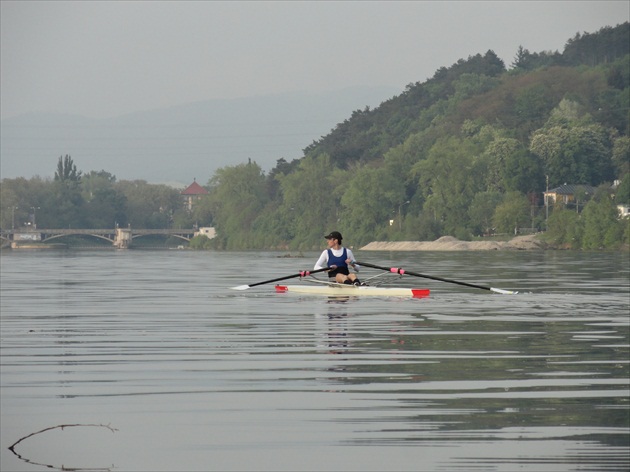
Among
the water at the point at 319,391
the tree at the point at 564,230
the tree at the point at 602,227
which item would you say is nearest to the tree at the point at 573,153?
the tree at the point at 564,230

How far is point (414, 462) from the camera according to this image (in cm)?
1018

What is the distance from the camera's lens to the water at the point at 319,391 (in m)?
10.5

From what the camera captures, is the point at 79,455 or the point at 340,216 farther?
the point at 340,216

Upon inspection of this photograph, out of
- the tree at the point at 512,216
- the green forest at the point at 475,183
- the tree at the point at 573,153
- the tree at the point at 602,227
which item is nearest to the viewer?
the tree at the point at 602,227

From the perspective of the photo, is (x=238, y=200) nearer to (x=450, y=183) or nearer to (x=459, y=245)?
(x=450, y=183)

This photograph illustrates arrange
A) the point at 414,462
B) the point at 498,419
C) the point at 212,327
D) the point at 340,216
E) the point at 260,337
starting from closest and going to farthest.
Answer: the point at 414,462 → the point at 498,419 → the point at 260,337 → the point at 212,327 → the point at 340,216

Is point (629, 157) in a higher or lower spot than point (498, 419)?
higher

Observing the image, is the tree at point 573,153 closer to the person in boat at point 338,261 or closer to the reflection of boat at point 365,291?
the reflection of boat at point 365,291

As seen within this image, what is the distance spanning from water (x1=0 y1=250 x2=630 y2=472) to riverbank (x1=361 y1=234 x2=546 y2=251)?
105109 millimetres

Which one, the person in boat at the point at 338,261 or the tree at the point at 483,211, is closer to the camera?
the person in boat at the point at 338,261

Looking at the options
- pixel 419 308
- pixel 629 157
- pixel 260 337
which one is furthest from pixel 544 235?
pixel 260 337

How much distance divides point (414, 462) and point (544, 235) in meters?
125

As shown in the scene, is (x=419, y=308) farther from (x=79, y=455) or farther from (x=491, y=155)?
(x=491, y=155)

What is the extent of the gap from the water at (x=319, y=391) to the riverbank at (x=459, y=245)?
105m
